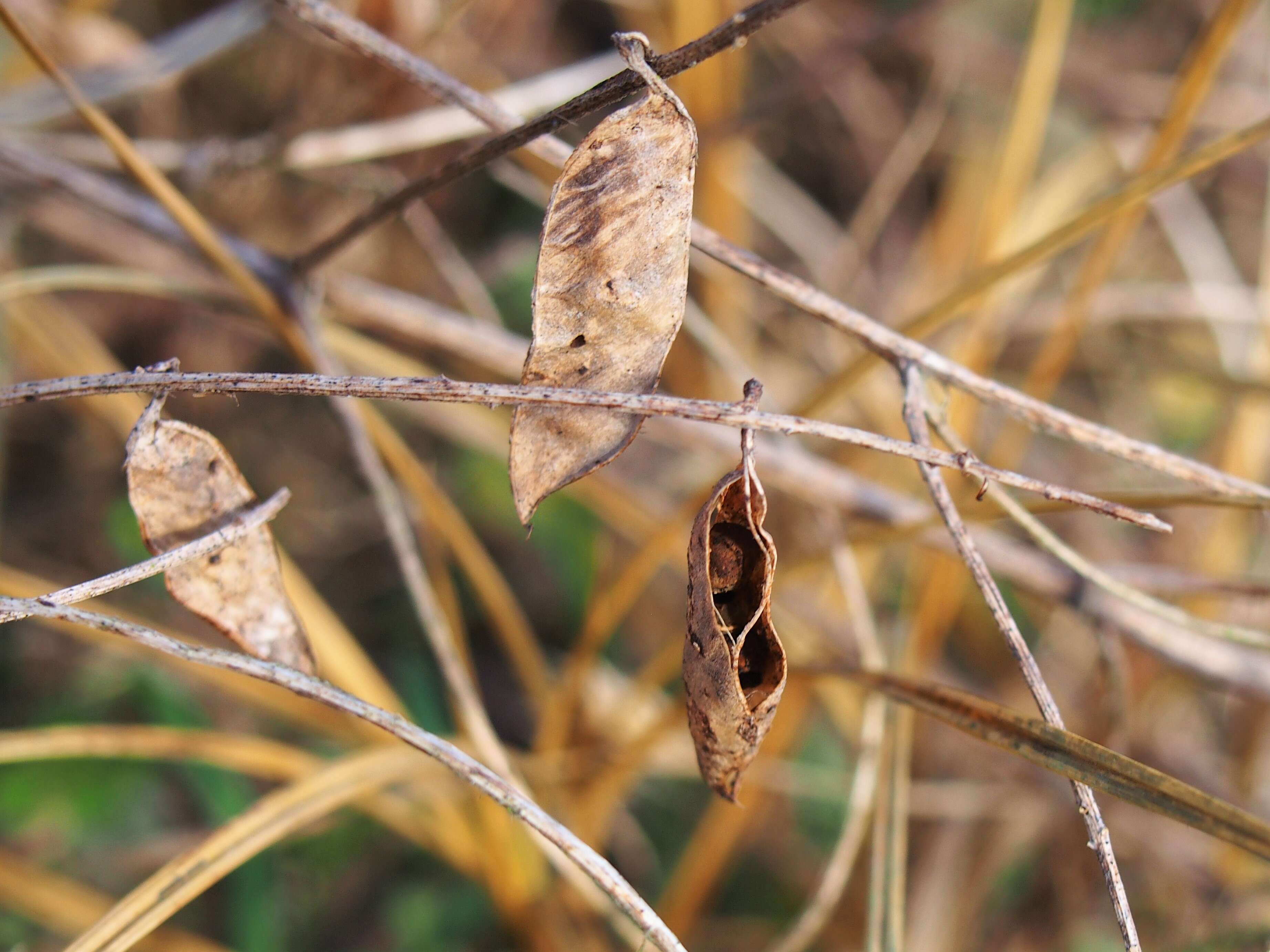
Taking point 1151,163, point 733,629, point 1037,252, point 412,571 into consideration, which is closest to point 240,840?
point 412,571

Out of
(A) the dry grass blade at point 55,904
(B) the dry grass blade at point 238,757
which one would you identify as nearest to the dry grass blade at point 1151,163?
(B) the dry grass blade at point 238,757

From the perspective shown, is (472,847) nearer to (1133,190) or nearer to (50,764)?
(50,764)

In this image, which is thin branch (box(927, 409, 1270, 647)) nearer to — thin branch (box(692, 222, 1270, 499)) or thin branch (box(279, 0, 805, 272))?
thin branch (box(692, 222, 1270, 499))

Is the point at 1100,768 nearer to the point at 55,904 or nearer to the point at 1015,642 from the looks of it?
the point at 1015,642

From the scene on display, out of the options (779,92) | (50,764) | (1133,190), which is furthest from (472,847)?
(779,92)

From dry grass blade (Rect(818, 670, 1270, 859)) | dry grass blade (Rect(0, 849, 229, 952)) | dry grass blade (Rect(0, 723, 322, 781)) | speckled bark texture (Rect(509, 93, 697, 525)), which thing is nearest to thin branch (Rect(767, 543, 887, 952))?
dry grass blade (Rect(818, 670, 1270, 859))

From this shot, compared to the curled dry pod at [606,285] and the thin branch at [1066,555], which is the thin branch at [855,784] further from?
the curled dry pod at [606,285]
